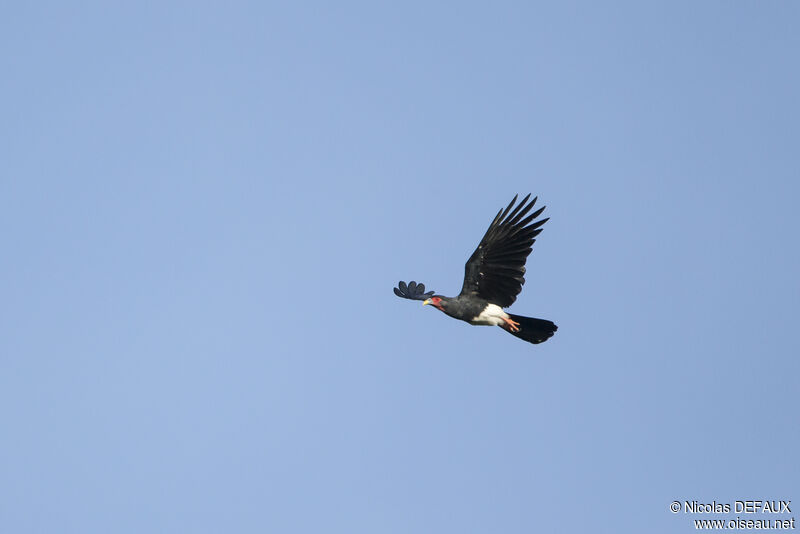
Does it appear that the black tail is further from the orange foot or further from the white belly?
the white belly

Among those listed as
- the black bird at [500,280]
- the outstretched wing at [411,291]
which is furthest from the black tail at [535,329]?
the outstretched wing at [411,291]

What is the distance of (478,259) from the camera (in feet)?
108

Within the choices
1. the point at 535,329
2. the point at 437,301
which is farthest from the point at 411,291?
the point at 535,329

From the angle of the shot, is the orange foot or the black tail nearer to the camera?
the black tail

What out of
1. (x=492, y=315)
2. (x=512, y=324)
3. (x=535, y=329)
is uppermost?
(x=492, y=315)

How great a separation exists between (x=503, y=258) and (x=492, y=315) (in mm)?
1324

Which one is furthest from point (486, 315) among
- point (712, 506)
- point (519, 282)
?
point (712, 506)

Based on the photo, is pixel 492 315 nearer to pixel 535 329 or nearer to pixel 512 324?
pixel 512 324

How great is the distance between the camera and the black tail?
32.8 metres

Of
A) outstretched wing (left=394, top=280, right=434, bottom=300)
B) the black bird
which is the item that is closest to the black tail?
the black bird

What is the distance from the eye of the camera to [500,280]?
3300 cm

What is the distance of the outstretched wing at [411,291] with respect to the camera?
34.8 metres

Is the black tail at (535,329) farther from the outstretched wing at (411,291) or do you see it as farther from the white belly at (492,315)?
the outstretched wing at (411,291)

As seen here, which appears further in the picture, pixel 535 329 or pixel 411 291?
pixel 411 291
